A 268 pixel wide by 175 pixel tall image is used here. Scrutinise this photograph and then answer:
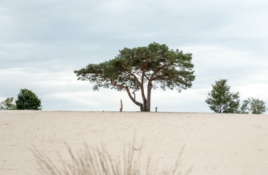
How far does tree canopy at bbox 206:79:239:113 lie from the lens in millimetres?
31094

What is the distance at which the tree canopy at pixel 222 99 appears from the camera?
31.1 m

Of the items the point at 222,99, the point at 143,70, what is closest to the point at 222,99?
the point at 222,99

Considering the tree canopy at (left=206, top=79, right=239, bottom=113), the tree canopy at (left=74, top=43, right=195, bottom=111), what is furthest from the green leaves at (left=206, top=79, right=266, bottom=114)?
the tree canopy at (left=74, top=43, right=195, bottom=111)

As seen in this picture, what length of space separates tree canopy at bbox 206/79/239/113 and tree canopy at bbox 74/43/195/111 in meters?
10.0

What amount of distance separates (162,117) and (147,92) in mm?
4871

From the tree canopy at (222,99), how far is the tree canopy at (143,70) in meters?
10.0

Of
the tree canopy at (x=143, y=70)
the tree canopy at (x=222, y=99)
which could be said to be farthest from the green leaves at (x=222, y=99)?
the tree canopy at (x=143, y=70)

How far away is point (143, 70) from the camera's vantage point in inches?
849

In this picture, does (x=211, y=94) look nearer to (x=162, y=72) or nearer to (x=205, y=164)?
(x=162, y=72)

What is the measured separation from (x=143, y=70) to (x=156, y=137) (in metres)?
8.52

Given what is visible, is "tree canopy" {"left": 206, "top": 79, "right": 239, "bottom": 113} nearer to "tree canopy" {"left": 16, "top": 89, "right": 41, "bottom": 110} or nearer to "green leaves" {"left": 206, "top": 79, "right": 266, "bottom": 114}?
"green leaves" {"left": 206, "top": 79, "right": 266, "bottom": 114}

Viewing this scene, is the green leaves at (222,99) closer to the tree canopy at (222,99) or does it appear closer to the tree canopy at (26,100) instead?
the tree canopy at (222,99)

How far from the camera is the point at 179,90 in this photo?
73.3 feet

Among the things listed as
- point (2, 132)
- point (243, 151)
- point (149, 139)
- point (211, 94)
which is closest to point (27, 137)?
point (2, 132)
